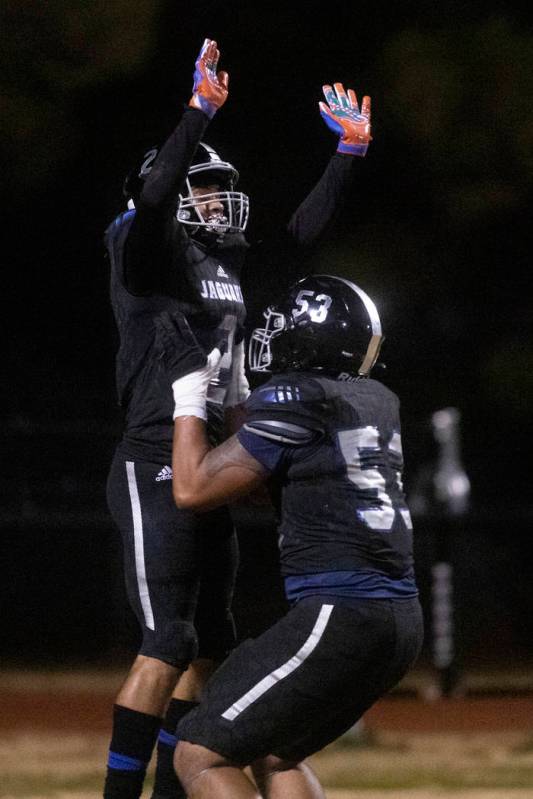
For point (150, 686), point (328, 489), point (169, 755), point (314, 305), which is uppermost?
point (314, 305)

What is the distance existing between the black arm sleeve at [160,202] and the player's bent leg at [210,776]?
1356 millimetres

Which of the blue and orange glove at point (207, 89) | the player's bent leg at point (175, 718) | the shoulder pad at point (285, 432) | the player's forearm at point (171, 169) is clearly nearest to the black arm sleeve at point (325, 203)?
the blue and orange glove at point (207, 89)

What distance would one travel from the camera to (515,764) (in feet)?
21.9

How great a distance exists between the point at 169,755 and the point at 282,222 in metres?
8.52

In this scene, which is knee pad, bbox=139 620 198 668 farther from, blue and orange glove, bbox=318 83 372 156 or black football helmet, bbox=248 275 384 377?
blue and orange glove, bbox=318 83 372 156

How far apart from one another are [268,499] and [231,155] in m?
8.55

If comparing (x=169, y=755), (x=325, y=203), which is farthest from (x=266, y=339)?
(x=169, y=755)

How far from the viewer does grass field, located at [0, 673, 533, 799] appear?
5941 mm

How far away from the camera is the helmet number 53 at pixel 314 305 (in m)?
3.69

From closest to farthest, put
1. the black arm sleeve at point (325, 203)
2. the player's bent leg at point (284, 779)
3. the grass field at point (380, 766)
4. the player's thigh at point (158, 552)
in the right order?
the player's bent leg at point (284, 779), the player's thigh at point (158, 552), the black arm sleeve at point (325, 203), the grass field at point (380, 766)

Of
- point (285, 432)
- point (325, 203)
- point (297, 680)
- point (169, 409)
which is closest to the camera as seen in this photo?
point (297, 680)

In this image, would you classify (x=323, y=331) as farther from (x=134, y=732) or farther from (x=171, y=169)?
(x=134, y=732)

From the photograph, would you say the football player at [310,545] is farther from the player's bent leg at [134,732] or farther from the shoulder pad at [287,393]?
the player's bent leg at [134,732]

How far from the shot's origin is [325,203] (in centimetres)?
464
